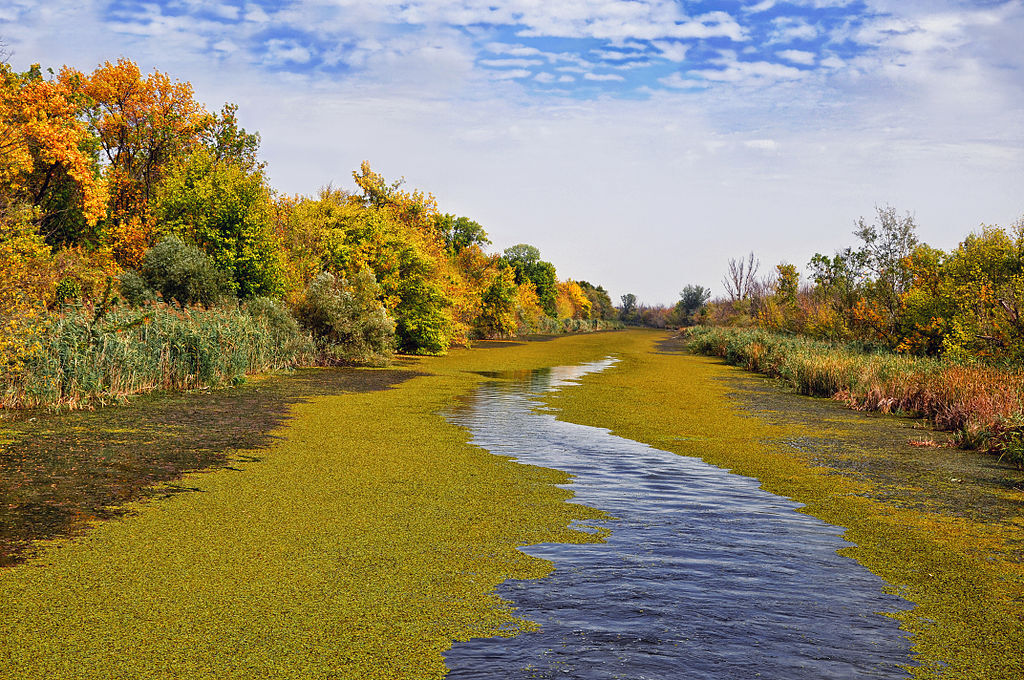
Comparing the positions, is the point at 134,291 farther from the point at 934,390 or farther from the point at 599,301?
the point at 599,301

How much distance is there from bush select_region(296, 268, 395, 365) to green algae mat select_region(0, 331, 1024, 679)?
46.3 feet

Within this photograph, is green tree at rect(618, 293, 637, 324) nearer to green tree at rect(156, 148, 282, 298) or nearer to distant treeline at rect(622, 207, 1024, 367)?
distant treeline at rect(622, 207, 1024, 367)

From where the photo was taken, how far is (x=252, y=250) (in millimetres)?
27188

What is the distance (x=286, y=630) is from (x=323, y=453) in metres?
6.05

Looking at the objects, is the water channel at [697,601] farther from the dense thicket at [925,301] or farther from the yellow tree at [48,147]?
the yellow tree at [48,147]

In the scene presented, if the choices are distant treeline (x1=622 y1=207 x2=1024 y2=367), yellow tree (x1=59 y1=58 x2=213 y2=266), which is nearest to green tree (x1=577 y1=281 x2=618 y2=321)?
distant treeline (x1=622 y1=207 x2=1024 y2=367)

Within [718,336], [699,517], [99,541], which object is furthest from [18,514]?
[718,336]

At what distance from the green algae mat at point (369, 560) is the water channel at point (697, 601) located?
229 millimetres

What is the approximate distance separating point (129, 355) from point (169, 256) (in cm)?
1025

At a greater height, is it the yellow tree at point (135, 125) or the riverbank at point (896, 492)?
the yellow tree at point (135, 125)

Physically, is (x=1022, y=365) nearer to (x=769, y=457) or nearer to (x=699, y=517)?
(x=769, y=457)

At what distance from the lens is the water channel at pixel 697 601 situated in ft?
13.5

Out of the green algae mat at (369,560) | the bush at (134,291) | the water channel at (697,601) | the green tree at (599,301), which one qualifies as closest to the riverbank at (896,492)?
the green algae mat at (369,560)

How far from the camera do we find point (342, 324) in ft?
84.7
